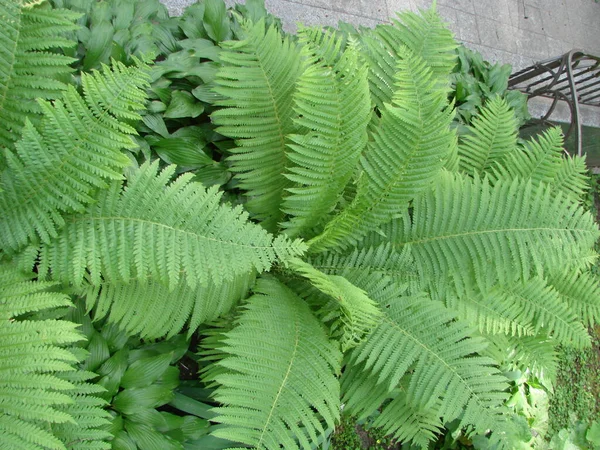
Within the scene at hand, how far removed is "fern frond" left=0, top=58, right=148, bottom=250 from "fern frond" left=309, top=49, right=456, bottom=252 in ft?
2.70

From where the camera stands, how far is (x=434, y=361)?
68.9 inches

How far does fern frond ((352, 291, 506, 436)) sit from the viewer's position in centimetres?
169

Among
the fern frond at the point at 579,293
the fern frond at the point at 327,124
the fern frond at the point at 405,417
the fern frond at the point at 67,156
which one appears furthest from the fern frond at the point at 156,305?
the fern frond at the point at 579,293

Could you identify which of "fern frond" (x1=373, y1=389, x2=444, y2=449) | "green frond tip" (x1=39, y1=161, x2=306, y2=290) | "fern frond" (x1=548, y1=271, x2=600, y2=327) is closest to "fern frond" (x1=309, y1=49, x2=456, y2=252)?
"green frond tip" (x1=39, y1=161, x2=306, y2=290)

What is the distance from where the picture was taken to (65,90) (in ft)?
4.93

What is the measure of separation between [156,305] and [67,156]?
1.87ft

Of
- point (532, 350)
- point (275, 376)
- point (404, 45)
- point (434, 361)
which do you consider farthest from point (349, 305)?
point (532, 350)

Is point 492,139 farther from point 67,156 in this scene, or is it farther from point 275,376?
point 67,156

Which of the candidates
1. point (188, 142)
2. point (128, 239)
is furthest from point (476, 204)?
point (128, 239)

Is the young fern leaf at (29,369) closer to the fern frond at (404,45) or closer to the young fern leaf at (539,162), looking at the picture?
the fern frond at (404,45)

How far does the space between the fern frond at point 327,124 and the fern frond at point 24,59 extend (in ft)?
2.58

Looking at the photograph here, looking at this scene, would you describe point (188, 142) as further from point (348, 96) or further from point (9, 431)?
point (9, 431)

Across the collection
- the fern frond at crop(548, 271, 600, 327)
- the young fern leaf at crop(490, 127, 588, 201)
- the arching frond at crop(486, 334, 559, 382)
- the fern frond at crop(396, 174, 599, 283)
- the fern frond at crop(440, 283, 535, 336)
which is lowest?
the arching frond at crop(486, 334, 559, 382)

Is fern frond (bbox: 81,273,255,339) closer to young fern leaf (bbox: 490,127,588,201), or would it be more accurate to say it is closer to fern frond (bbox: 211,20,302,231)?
fern frond (bbox: 211,20,302,231)
